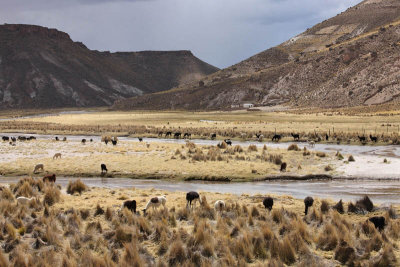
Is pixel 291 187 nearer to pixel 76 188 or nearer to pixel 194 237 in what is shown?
pixel 76 188

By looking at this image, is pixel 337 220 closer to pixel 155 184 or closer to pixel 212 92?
pixel 155 184

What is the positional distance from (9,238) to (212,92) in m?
144

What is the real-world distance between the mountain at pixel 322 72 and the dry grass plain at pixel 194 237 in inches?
3719

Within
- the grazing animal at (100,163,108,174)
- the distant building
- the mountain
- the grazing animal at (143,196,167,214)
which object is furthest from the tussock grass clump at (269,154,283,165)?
the distant building

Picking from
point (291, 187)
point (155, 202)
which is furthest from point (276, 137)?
point (155, 202)

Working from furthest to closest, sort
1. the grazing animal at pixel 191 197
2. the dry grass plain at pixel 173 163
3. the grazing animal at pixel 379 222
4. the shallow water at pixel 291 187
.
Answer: the dry grass plain at pixel 173 163 → the shallow water at pixel 291 187 → the grazing animal at pixel 191 197 → the grazing animal at pixel 379 222

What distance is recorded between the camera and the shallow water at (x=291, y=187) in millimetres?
20984

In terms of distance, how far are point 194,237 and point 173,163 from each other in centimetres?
1797

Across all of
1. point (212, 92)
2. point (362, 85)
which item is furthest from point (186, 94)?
point (362, 85)

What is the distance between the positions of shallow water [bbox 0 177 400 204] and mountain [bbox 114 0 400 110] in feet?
274

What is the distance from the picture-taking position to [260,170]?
1090 inches

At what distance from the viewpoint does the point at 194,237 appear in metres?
12.7

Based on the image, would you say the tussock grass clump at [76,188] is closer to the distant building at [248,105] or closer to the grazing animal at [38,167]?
the grazing animal at [38,167]

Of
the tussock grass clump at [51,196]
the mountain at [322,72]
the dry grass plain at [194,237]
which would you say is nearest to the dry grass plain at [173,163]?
the tussock grass clump at [51,196]
